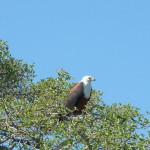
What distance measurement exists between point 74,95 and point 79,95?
1.14 feet

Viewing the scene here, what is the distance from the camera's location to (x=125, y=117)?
14.6 m

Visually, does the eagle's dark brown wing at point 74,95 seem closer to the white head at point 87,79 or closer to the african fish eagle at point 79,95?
the african fish eagle at point 79,95

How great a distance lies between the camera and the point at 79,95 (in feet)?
55.6

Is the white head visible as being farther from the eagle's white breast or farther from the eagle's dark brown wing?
the eagle's dark brown wing

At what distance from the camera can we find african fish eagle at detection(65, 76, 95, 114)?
1645 cm

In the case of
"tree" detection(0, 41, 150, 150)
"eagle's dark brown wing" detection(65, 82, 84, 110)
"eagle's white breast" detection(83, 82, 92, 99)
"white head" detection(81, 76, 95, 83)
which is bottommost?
"tree" detection(0, 41, 150, 150)

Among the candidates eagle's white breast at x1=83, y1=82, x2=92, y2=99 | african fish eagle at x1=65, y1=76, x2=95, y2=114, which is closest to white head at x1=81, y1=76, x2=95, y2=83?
african fish eagle at x1=65, y1=76, x2=95, y2=114

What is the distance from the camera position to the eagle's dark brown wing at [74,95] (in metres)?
16.3

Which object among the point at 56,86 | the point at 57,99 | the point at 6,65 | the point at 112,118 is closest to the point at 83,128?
the point at 112,118

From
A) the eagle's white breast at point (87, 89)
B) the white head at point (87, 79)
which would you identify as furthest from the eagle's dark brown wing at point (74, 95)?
the white head at point (87, 79)

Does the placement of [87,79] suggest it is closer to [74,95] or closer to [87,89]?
[87,89]

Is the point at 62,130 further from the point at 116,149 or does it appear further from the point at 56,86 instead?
the point at 56,86

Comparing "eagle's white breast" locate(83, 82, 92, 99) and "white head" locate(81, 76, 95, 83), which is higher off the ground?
"white head" locate(81, 76, 95, 83)

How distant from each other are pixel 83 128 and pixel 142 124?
6.73 ft
